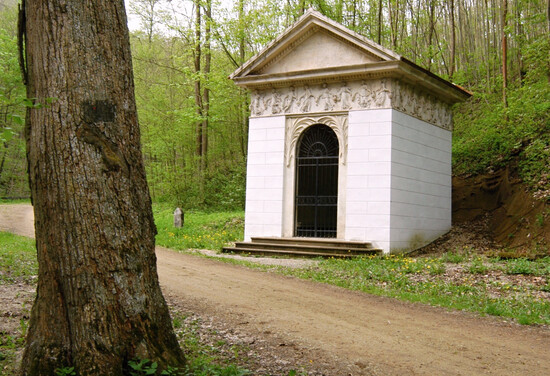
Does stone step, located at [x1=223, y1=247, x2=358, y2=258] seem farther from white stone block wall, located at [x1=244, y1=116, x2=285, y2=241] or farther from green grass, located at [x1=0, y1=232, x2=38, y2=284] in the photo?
green grass, located at [x1=0, y1=232, x2=38, y2=284]

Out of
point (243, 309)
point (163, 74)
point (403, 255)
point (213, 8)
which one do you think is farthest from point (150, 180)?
point (243, 309)

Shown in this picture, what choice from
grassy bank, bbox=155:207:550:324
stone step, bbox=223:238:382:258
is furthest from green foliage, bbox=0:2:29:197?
grassy bank, bbox=155:207:550:324

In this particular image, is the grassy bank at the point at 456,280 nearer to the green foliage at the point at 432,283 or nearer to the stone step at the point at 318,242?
the green foliage at the point at 432,283

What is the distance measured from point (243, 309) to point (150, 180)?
73.7ft

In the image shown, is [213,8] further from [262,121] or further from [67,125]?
[67,125]

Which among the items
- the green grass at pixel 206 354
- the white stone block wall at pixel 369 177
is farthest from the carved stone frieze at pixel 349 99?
the green grass at pixel 206 354

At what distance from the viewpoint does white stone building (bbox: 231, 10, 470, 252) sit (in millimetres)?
13031

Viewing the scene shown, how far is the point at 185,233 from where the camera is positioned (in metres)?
17.3

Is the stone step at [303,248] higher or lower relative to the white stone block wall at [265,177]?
lower

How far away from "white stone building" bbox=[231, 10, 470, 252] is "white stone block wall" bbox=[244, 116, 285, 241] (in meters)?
0.03

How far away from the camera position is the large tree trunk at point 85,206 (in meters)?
3.56

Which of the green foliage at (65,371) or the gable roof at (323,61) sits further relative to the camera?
the gable roof at (323,61)

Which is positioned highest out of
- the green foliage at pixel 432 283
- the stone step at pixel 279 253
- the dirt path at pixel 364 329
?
the stone step at pixel 279 253

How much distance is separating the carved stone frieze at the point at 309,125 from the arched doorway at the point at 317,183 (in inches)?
9.6
